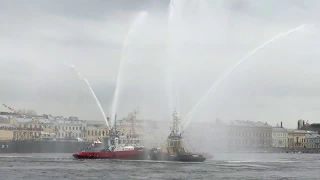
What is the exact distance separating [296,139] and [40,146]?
332ft

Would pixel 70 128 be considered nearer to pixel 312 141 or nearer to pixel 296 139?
pixel 296 139

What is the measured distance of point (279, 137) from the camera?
18000cm

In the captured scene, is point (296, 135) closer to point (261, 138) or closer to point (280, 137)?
point (280, 137)

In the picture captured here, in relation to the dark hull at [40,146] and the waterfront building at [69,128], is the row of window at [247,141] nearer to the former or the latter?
the waterfront building at [69,128]

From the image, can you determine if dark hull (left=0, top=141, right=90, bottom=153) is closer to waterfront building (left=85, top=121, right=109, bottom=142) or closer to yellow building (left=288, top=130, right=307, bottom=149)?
waterfront building (left=85, top=121, right=109, bottom=142)

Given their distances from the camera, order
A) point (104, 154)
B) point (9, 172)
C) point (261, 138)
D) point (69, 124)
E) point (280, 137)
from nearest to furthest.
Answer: point (9, 172)
point (104, 154)
point (69, 124)
point (261, 138)
point (280, 137)

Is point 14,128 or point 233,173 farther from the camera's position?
point 14,128

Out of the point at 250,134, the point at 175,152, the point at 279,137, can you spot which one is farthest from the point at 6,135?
the point at 279,137

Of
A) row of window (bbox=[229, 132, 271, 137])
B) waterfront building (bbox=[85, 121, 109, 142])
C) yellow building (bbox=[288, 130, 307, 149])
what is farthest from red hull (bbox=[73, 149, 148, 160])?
yellow building (bbox=[288, 130, 307, 149])

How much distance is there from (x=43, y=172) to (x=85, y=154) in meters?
23.5

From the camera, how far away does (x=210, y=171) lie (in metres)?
→ 53.6

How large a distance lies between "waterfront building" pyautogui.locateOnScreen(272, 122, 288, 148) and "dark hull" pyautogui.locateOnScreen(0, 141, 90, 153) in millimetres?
76553

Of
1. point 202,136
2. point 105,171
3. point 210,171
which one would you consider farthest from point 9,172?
point 202,136

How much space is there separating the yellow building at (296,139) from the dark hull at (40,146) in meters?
87.3
